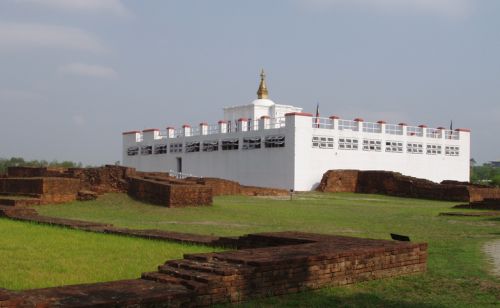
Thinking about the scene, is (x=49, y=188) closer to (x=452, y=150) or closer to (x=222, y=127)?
(x=222, y=127)

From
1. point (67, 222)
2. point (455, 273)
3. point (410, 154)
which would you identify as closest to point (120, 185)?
point (67, 222)

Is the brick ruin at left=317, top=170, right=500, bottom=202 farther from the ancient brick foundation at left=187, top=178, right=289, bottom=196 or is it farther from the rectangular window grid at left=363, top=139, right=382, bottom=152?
the ancient brick foundation at left=187, top=178, right=289, bottom=196

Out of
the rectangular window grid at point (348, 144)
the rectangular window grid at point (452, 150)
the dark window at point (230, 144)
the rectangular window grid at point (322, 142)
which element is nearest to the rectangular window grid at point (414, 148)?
the rectangular window grid at point (452, 150)

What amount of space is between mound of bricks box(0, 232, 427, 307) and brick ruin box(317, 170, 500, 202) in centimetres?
2052

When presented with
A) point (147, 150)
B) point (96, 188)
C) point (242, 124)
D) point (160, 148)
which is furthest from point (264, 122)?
point (96, 188)

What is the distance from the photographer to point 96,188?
68.5 feet

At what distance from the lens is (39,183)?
18250 millimetres

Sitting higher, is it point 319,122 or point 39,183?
point 319,122

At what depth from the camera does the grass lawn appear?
5.50 m

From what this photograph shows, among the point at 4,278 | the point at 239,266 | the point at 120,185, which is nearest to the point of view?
the point at 239,266

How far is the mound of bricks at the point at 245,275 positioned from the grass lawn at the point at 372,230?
0.13m

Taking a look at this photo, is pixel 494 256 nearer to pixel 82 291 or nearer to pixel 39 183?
pixel 82 291

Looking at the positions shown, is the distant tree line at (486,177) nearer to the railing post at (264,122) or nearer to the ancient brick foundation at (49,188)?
the railing post at (264,122)

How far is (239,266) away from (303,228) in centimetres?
697
